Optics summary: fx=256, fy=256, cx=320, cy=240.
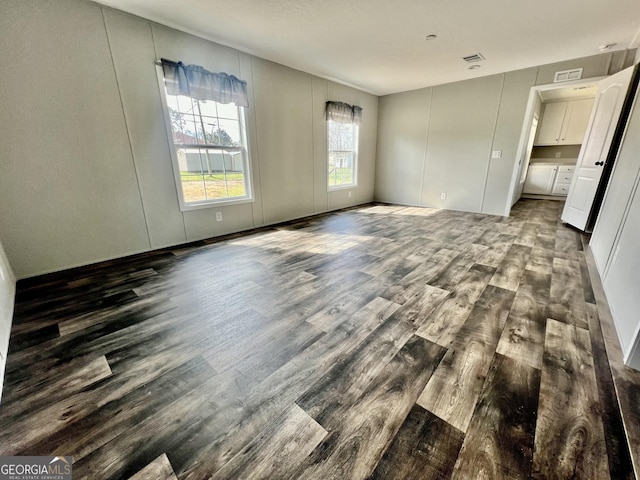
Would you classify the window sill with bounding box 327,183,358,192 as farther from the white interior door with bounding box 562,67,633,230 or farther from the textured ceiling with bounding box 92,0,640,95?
the white interior door with bounding box 562,67,633,230

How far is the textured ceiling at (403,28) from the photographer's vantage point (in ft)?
8.07

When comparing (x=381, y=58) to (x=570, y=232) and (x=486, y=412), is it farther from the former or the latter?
(x=486, y=412)

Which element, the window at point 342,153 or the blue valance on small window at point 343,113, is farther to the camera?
the window at point 342,153

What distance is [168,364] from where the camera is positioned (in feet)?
4.69

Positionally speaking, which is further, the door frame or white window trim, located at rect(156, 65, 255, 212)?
the door frame

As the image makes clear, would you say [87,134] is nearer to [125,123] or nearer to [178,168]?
[125,123]

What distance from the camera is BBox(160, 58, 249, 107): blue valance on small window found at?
2.90 m

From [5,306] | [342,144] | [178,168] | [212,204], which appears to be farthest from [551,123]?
[5,306]

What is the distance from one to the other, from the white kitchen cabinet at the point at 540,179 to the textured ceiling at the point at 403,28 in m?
3.57

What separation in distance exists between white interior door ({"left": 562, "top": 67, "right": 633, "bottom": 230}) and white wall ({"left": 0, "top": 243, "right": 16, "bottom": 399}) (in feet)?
19.8

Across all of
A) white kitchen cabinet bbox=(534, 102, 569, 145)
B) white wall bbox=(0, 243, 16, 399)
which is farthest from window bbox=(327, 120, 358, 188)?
white kitchen cabinet bbox=(534, 102, 569, 145)

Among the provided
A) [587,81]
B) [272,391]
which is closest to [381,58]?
[587,81]

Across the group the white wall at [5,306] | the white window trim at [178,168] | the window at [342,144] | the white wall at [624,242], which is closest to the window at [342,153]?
the window at [342,144]

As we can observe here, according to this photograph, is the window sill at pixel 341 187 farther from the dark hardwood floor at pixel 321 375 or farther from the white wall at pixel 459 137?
the dark hardwood floor at pixel 321 375
